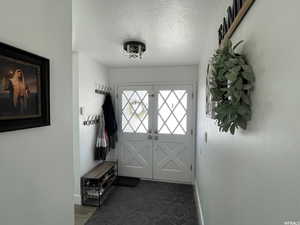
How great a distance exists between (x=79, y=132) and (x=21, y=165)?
1905 mm

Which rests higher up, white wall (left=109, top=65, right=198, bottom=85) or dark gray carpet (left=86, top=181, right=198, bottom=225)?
white wall (left=109, top=65, right=198, bottom=85)

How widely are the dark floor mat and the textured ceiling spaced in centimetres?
246

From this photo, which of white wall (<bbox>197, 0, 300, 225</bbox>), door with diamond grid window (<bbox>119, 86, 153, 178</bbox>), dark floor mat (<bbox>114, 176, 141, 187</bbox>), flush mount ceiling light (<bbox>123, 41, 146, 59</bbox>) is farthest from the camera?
door with diamond grid window (<bbox>119, 86, 153, 178</bbox>)

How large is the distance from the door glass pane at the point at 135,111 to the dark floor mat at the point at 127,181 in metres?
1.02

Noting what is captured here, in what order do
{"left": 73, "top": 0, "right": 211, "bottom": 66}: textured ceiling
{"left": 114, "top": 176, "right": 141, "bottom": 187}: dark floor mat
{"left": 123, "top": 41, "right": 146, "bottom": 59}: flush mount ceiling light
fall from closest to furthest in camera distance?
{"left": 73, "top": 0, "right": 211, "bottom": 66}: textured ceiling < {"left": 123, "top": 41, "right": 146, "bottom": 59}: flush mount ceiling light < {"left": 114, "top": 176, "right": 141, "bottom": 187}: dark floor mat

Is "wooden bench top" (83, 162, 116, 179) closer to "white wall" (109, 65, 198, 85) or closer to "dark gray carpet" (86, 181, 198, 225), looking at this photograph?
"dark gray carpet" (86, 181, 198, 225)

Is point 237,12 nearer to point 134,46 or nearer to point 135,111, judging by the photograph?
point 134,46

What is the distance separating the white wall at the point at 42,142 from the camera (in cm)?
73

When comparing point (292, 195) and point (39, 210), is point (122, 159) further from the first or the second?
point (292, 195)

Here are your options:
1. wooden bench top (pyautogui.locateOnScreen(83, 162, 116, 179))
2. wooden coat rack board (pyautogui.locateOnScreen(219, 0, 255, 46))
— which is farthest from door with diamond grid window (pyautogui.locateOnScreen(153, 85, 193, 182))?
wooden coat rack board (pyautogui.locateOnScreen(219, 0, 255, 46))

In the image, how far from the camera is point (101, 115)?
3.23 m

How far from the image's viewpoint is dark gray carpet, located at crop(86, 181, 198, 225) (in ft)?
7.62

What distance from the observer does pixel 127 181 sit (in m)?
3.48

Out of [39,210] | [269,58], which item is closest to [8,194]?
[39,210]
